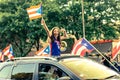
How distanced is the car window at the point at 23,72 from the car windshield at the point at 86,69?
2.04 ft

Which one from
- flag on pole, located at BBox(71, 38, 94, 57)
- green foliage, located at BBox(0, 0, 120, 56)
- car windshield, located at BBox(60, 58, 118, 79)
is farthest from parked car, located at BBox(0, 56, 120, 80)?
green foliage, located at BBox(0, 0, 120, 56)

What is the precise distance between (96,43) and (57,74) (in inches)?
1186

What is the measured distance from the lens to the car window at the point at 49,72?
271 inches

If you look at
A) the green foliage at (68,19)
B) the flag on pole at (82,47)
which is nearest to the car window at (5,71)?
the flag on pole at (82,47)

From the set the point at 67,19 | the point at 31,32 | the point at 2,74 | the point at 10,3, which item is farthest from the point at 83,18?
the point at 2,74

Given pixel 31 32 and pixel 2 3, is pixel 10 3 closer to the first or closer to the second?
pixel 2 3

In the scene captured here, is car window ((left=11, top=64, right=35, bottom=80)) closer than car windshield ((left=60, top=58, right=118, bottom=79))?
No

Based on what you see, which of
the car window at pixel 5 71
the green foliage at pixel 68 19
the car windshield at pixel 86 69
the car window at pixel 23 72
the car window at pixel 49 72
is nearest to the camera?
the car windshield at pixel 86 69

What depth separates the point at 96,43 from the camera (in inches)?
1451

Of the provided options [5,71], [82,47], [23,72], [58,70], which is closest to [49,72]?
[58,70]

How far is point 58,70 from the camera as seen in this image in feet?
22.6

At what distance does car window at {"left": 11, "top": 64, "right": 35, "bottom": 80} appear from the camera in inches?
286

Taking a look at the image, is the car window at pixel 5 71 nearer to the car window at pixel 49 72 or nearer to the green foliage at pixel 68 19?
the car window at pixel 49 72

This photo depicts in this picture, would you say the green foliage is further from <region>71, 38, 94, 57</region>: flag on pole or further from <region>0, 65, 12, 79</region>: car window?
<region>0, 65, 12, 79</region>: car window
